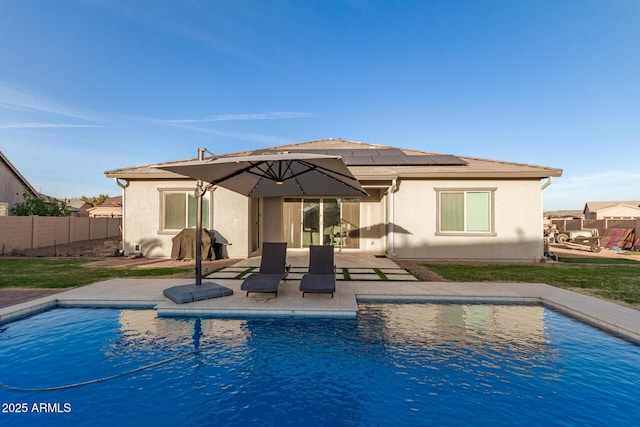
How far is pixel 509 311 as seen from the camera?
6.32 meters

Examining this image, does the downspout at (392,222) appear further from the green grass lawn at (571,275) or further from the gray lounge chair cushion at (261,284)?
the gray lounge chair cushion at (261,284)

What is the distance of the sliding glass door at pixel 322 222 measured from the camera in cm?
1512

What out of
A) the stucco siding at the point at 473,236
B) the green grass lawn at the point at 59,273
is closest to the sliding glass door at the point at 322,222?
the stucco siding at the point at 473,236

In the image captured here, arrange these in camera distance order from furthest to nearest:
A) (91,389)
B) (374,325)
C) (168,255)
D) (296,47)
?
(296,47)
(168,255)
(374,325)
(91,389)

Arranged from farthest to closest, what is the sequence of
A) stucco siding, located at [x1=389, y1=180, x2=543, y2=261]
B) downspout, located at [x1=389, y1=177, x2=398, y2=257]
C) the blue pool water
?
downspout, located at [x1=389, y1=177, x2=398, y2=257], stucco siding, located at [x1=389, y1=180, x2=543, y2=261], the blue pool water

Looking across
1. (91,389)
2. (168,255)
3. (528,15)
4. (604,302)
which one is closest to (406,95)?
(528,15)

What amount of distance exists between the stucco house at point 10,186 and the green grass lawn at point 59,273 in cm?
1302

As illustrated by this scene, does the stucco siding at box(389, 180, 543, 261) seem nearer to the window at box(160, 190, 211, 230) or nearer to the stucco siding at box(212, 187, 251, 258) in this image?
the stucco siding at box(212, 187, 251, 258)

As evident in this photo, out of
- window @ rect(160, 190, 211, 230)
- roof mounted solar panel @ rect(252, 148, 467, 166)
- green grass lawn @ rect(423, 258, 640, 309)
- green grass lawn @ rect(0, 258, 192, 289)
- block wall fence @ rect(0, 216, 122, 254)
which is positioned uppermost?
roof mounted solar panel @ rect(252, 148, 467, 166)

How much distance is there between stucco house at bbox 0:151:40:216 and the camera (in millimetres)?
20641

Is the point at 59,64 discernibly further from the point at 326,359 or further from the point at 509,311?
the point at 509,311

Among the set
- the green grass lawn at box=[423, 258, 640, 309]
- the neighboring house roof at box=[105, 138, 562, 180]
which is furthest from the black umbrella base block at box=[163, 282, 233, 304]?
the green grass lawn at box=[423, 258, 640, 309]

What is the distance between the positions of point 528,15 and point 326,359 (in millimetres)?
16724

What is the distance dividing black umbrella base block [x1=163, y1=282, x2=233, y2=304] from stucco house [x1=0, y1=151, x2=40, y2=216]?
2234 cm
